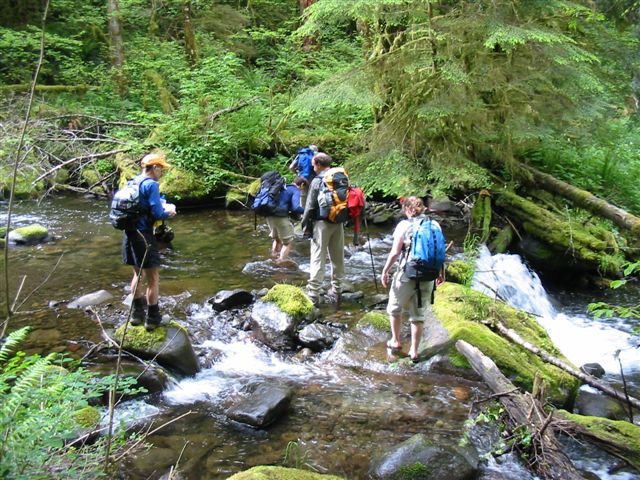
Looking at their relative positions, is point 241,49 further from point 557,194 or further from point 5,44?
point 557,194

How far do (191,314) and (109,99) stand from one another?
14698mm

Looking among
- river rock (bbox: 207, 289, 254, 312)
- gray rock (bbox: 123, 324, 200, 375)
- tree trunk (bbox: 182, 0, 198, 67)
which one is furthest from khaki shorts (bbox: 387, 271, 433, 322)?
tree trunk (bbox: 182, 0, 198, 67)

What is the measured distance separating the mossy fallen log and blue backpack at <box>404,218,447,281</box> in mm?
→ 5303

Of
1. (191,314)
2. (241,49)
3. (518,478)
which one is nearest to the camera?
(518,478)

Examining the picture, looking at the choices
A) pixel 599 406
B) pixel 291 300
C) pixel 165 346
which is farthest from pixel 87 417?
pixel 599 406

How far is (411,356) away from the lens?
22.6 feet

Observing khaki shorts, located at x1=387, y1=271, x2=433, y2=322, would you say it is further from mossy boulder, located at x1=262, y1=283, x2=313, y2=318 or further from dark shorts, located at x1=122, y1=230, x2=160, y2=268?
dark shorts, located at x1=122, y1=230, x2=160, y2=268

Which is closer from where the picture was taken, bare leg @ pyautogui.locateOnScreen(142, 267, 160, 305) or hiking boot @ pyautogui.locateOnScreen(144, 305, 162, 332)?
bare leg @ pyautogui.locateOnScreen(142, 267, 160, 305)

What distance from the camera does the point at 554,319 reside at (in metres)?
9.63

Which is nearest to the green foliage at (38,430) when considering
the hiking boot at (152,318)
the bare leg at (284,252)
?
the hiking boot at (152,318)

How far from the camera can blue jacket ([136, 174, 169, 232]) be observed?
238 inches

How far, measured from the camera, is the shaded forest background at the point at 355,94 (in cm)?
1016

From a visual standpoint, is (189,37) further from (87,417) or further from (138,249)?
(87,417)

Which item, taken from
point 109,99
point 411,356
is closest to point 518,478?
point 411,356
